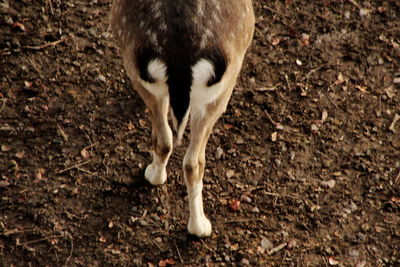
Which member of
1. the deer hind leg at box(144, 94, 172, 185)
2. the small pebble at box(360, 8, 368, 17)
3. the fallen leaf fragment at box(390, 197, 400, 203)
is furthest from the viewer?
the small pebble at box(360, 8, 368, 17)

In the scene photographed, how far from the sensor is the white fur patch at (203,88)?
Answer: 9.92 ft

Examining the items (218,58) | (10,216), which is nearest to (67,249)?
(10,216)

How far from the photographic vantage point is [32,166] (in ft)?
14.1

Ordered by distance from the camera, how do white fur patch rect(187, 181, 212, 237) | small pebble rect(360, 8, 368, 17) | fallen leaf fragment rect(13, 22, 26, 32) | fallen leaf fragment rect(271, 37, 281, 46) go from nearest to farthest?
white fur patch rect(187, 181, 212, 237) < fallen leaf fragment rect(13, 22, 26, 32) < fallen leaf fragment rect(271, 37, 281, 46) < small pebble rect(360, 8, 368, 17)

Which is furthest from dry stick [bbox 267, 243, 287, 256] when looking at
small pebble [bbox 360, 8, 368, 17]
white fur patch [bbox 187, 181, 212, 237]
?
small pebble [bbox 360, 8, 368, 17]

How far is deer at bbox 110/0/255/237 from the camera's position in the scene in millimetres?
3021

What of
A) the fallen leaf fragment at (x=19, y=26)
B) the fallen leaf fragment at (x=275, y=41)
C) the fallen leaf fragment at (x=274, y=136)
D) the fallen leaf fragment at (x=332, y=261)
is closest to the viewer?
the fallen leaf fragment at (x=332, y=261)

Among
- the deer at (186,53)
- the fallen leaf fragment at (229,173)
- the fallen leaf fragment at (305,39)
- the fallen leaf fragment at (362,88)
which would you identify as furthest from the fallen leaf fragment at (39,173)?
the fallen leaf fragment at (362,88)

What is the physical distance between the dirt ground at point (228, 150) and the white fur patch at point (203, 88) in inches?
45.2

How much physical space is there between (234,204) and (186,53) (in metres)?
1.55

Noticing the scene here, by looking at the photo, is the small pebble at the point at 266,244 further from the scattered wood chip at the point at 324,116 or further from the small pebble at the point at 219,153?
the scattered wood chip at the point at 324,116

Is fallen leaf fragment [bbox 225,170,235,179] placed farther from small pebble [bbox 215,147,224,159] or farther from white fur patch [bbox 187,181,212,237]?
white fur patch [bbox 187,181,212,237]

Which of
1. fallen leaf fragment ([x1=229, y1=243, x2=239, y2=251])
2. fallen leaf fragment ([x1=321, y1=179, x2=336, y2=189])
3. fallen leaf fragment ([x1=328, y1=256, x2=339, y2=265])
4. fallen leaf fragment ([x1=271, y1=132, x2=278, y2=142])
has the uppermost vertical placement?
fallen leaf fragment ([x1=271, y1=132, x2=278, y2=142])

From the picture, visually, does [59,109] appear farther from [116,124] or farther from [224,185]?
[224,185]
